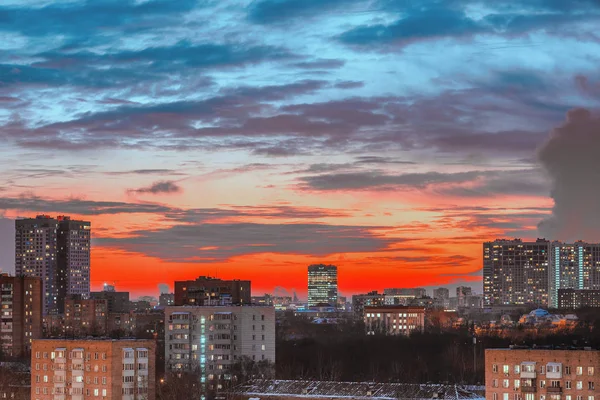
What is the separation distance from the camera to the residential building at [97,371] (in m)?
54.9

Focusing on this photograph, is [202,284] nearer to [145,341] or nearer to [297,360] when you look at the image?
[297,360]

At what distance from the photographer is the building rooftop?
57031 mm

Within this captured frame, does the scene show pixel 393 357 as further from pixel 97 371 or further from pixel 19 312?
pixel 97 371

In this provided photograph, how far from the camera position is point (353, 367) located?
295 feet

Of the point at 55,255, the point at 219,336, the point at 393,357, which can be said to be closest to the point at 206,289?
the point at 393,357

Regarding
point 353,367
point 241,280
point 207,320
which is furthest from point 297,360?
point 241,280

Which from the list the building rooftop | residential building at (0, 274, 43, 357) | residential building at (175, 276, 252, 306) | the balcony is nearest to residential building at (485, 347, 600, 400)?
the balcony

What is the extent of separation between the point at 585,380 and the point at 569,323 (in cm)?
9508

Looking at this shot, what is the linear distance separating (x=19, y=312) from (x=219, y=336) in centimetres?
4026

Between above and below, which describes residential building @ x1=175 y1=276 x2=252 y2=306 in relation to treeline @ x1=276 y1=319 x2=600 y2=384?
above

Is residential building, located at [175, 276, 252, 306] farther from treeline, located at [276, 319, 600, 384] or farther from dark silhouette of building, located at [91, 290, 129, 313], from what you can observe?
dark silhouette of building, located at [91, 290, 129, 313]

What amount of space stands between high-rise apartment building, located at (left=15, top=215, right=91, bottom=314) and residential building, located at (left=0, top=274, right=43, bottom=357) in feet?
236

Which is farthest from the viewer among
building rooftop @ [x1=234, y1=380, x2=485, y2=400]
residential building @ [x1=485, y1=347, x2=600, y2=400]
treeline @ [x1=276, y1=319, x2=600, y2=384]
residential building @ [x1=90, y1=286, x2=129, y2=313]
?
residential building @ [x1=90, y1=286, x2=129, y2=313]

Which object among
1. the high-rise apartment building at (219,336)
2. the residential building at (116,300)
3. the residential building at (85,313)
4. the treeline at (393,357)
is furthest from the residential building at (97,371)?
the residential building at (116,300)
